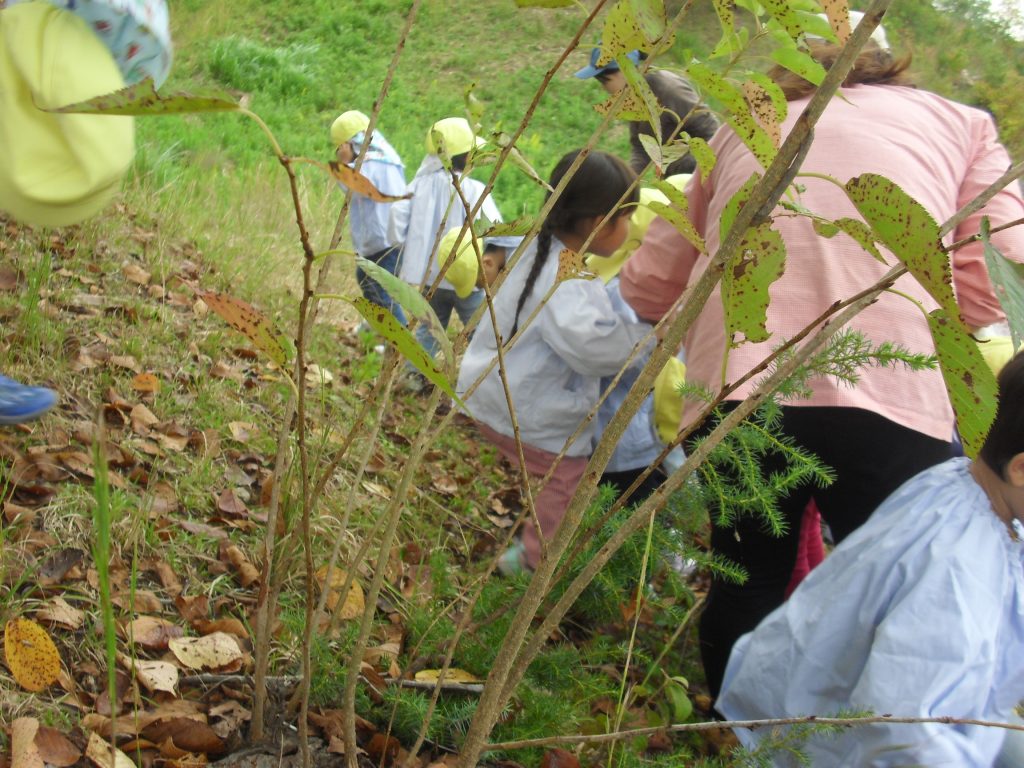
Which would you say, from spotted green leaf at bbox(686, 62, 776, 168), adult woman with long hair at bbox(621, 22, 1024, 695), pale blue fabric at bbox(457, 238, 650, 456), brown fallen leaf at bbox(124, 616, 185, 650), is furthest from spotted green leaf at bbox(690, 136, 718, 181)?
pale blue fabric at bbox(457, 238, 650, 456)

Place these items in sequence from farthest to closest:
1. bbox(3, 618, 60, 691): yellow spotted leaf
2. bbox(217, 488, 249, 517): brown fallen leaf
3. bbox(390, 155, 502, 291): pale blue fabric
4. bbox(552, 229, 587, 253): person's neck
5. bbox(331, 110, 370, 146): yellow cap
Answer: bbox(331, 110, 370, 146): yellow cap
bbox(390, 155, 502, 291): pale blue fabric
bbox(552, 229, 587, 253): person's neck
bbox(217, 488, 249, 517): brown fallen leaf
bbox(3, 618, 60, 691): yellow spotted leaf

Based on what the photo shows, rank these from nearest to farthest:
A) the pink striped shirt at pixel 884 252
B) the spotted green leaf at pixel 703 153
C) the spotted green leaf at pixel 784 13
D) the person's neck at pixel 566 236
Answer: the spotted green leaf at pixel 784 13
the spotted green leaf at pixel 703 153
the pink striped shirt at pixel 884 252
the person's neck at pixel 566 236

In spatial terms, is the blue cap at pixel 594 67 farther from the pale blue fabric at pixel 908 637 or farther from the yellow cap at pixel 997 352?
the yellow cap at pixel 997 352

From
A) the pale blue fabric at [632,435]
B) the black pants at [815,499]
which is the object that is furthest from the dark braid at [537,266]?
the black pants at [815,499]

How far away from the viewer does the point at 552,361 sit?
2305mm

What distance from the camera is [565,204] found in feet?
7.48

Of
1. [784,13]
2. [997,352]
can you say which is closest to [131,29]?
[784,13]

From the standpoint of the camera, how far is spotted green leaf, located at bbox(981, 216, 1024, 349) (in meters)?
0.45

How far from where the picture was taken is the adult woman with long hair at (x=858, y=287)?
4.60ft

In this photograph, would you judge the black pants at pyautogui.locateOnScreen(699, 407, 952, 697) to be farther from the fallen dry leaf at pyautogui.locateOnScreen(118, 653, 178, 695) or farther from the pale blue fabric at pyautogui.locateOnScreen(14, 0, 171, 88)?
the pale blue fabric at pyautogui.locateOnScreen(14, 0, 171, 88)

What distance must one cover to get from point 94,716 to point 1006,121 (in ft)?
21.3

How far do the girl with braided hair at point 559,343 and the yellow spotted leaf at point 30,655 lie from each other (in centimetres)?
115

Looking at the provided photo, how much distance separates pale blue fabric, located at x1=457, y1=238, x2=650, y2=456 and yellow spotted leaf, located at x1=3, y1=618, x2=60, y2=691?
1.24 meters

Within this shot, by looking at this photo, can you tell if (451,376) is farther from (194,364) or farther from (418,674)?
(194,364)
